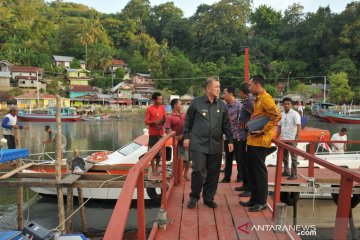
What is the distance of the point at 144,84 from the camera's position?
241 feet

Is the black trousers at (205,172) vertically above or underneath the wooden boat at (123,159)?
above

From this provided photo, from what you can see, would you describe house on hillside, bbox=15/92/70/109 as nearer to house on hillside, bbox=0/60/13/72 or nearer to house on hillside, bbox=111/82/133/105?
house on hillside, bbox=0/60/13/72

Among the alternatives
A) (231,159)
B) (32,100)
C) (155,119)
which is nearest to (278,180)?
(231,159)

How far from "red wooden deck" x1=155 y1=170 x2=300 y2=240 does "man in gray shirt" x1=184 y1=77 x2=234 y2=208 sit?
8.0 inches

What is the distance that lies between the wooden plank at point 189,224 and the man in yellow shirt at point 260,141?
81cm

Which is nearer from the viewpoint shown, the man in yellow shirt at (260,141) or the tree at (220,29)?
the man in yellow shirt at (260,141)

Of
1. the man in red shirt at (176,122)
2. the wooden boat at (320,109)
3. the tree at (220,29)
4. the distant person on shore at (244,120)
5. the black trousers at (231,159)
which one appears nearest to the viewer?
the distant person on shore at (244,120)

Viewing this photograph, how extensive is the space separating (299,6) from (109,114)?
6517 centimetres

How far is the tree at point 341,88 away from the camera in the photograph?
60.5 metres

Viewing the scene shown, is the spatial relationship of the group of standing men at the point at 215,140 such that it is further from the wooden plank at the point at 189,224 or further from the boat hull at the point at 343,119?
the boat hull at the point at 343,119

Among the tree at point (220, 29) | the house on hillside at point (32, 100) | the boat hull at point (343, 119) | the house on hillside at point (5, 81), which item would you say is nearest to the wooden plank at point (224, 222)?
the boat hull at point (343, 119)

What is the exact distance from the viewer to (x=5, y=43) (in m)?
73.1

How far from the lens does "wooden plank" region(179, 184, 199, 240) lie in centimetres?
387

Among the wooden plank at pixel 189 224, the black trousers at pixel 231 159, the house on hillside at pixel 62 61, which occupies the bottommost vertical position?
the wooden plank at pixel 189 224
